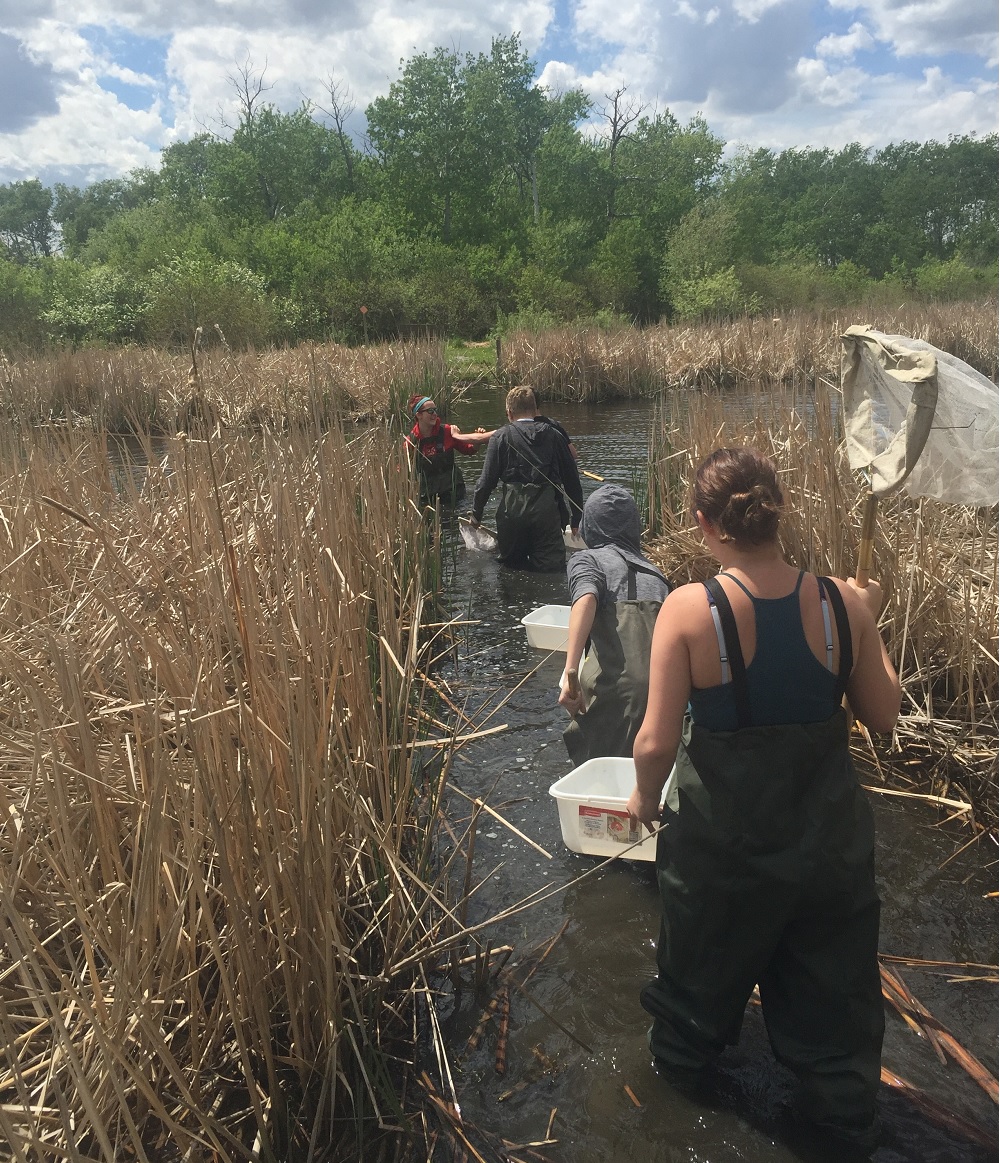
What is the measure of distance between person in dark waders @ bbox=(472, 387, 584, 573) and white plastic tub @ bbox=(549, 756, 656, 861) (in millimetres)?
3160

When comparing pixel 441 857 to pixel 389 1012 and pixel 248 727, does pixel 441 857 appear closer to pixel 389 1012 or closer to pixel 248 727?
pixel 389 1012

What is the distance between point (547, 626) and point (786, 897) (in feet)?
9.35

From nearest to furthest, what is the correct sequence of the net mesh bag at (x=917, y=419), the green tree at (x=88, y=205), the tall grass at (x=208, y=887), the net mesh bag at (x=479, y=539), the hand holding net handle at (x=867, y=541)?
1. the tall grass at (x=208, y=887)
2. the net mesh bag at (x=917, y=419)
3. the hand holding net handle at (x=867, y=541)
4. the net mesh bag at (x=479, y=539)
5. the green tree at (x=88, y=205)

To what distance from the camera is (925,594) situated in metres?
3.87

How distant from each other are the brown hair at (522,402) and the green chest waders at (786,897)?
4.76 meters

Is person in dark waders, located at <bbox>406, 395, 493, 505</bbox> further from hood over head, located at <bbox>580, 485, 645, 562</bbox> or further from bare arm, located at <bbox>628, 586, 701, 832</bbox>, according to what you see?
bare arm, located at <bbox>628, 586, 701, 832</bbox>

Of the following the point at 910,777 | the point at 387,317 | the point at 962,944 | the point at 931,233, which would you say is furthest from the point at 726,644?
the point at 931,233

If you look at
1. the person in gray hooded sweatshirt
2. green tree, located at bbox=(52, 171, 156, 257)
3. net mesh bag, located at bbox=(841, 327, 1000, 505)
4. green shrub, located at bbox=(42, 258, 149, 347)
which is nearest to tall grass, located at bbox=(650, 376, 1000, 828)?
net mesh bag, located at bbox=(841, 327, 1000, 505)

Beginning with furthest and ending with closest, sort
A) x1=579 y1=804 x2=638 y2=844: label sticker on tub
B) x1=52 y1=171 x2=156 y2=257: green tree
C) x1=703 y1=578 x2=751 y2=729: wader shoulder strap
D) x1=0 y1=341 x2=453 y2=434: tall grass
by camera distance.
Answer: x1=52 y1=171 x2=156 y2=257: green tree
x1=0 y1=341 x2=453 y2=434: tall grass
x1=579 y1=804 x2=638 y2=844: label sticker on tub
x1=703 y1=578 x2=751 y2=729: wader shoulder strap

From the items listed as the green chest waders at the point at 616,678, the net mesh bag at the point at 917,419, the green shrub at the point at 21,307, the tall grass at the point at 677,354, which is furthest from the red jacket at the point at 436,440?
the green shrub at the point at 21,307

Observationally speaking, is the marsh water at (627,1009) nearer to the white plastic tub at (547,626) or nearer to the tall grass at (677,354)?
the white plastic tub at (547,626)

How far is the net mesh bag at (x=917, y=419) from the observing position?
2064mm

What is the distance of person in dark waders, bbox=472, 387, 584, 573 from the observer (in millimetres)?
6270

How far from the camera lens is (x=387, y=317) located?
2698 centimetres
